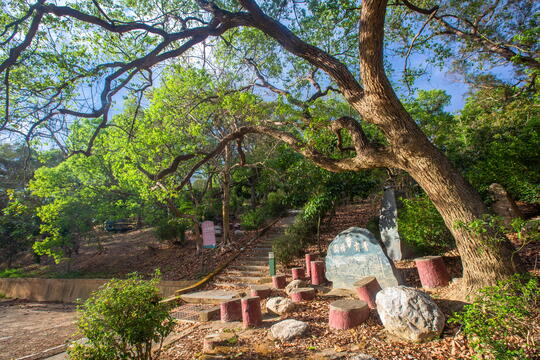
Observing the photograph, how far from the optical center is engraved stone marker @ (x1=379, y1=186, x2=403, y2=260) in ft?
25.7

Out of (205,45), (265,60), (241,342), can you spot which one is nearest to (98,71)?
(205,45)

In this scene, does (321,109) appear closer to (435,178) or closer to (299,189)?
(299,189)

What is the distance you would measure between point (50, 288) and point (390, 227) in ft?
47.7

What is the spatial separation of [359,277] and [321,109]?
24.9 ft

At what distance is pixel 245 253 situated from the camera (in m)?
11.8

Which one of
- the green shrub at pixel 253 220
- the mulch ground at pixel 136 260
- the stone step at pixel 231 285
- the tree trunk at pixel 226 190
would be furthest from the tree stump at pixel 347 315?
the green shrub at pixel 253 220

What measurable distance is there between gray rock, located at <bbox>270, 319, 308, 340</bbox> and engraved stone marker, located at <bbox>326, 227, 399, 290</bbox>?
2.26 metres

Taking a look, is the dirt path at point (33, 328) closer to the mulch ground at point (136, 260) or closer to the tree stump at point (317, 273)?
the mulch ground at point (136, 260)

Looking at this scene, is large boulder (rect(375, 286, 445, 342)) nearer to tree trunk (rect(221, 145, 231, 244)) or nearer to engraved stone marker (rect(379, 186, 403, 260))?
engraved stone marker (rect(379, 186, 403, 260))

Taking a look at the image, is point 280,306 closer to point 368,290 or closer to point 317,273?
point 368,290

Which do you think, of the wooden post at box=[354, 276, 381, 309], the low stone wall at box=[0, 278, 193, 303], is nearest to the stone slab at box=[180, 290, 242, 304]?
the wooden post at box=[354, 276, 381, 309]

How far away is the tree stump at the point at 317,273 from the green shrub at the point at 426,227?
2271 millimetres

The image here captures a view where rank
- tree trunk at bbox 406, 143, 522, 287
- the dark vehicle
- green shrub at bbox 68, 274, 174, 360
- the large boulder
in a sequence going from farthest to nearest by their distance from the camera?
the dark vehicle, tree trunk at bbox 406, 143, 522, 287, the large boulder, green shrub at bbox 68, 274, 174, 360

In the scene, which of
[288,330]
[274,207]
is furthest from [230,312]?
[274,207]
